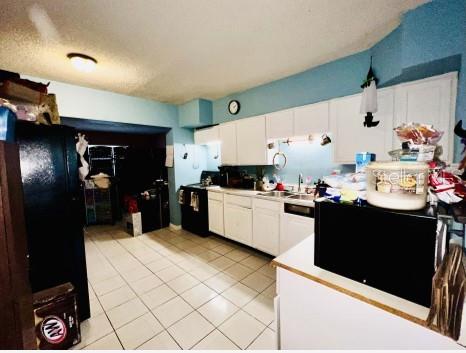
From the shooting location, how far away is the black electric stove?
12.4 ft

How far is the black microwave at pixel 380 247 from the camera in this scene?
0.76 metres

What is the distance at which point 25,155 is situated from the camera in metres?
1.48

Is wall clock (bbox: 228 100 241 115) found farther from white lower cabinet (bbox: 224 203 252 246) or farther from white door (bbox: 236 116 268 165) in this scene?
white lower cabinet (bbox: 224 203 252 246)

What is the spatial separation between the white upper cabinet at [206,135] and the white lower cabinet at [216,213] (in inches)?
45.5

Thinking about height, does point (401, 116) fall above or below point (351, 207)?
above

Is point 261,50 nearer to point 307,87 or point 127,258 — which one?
point 307,87

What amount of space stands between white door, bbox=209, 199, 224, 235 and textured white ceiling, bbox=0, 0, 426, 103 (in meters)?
2.14

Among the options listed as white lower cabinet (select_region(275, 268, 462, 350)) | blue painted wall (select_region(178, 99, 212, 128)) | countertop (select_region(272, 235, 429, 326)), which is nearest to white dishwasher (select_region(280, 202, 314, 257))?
countertop (select_region(272, 235, 429, 326))

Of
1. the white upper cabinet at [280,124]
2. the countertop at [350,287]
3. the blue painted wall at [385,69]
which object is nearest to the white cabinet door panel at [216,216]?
the blue painted wall at [385,69]

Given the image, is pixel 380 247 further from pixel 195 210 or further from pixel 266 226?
pixel 195 210

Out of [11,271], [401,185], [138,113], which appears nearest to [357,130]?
[401,185]

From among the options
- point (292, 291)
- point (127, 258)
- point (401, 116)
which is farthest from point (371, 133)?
point (127, 258)

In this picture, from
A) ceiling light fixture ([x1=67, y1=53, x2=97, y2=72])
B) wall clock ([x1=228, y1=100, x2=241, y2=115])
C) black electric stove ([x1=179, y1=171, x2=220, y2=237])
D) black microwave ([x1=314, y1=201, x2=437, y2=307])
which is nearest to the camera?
black microwave ([x1=314, y1=201, x2=437, y2=307])

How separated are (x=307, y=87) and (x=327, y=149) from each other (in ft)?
3.07
